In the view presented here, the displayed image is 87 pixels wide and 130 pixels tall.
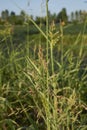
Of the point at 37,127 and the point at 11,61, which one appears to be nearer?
the point at 37,127

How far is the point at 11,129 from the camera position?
1.62 metres

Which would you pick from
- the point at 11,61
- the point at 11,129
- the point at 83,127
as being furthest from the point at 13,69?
the point at 83,127

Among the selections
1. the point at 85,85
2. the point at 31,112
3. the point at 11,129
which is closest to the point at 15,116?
the point at 31,112

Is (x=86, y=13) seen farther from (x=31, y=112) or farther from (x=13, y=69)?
(x=13, y=69)

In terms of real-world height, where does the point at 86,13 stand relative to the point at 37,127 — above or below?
above

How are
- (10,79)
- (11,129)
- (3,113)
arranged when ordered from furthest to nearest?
(10,79), (3,113), (11,129)

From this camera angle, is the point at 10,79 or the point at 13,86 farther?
the point at 10,79

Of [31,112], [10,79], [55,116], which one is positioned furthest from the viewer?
[10,79]

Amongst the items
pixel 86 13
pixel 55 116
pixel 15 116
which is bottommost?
pixel 15 116

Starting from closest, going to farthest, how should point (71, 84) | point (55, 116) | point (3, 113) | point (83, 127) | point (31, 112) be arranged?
point (55, 116)
point (83, 127)
point (3, 113)
point (31, 112)
point (71, 84)

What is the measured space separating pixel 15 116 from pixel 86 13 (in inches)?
25.2

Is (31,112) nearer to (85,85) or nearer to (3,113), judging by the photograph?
(3,113)

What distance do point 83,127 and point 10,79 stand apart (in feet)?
3.15

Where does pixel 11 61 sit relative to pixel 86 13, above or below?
below
